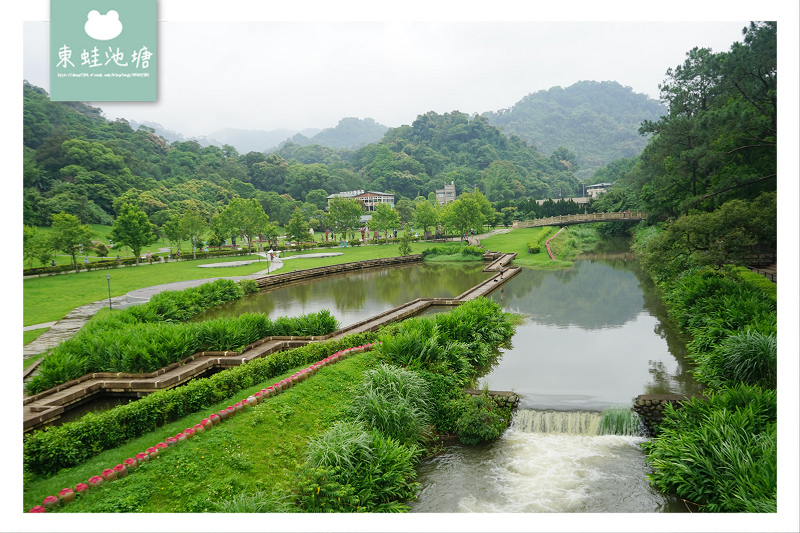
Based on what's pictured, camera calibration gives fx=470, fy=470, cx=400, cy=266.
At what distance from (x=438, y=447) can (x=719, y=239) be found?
9733 millimetres

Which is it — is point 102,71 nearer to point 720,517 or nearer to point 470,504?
point 470,504

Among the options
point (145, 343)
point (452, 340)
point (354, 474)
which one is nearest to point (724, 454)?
point (354, 474)

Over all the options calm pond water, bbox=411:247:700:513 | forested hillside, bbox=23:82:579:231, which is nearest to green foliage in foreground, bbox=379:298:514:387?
calm pond water, bbox=411:247:700:513

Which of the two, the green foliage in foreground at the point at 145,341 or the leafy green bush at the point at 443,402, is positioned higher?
the green foliage in foreground at the point at 145,341

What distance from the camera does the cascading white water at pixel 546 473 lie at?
21.2 feet

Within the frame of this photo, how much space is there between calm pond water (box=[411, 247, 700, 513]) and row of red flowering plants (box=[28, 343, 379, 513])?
2.83m

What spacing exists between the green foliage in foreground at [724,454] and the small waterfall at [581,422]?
895 mm

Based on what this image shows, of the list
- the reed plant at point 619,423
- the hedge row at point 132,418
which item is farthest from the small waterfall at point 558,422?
the hedge row at point 132,418

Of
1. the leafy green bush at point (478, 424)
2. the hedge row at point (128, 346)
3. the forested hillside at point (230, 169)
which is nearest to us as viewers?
the leafy green bush at point (478, 424)

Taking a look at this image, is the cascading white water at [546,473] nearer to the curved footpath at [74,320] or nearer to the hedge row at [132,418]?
the hedge row at [132,418]

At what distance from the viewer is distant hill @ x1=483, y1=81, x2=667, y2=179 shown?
458ft

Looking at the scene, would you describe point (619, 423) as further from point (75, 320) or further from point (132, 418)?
point (75, 320)

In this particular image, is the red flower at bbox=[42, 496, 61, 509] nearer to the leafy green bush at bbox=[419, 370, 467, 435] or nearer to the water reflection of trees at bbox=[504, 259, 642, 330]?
the leafy green bush at bbox=[419, 370, 467, 435]

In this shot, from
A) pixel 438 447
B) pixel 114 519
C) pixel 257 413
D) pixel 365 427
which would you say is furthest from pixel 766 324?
pixel 114 519
